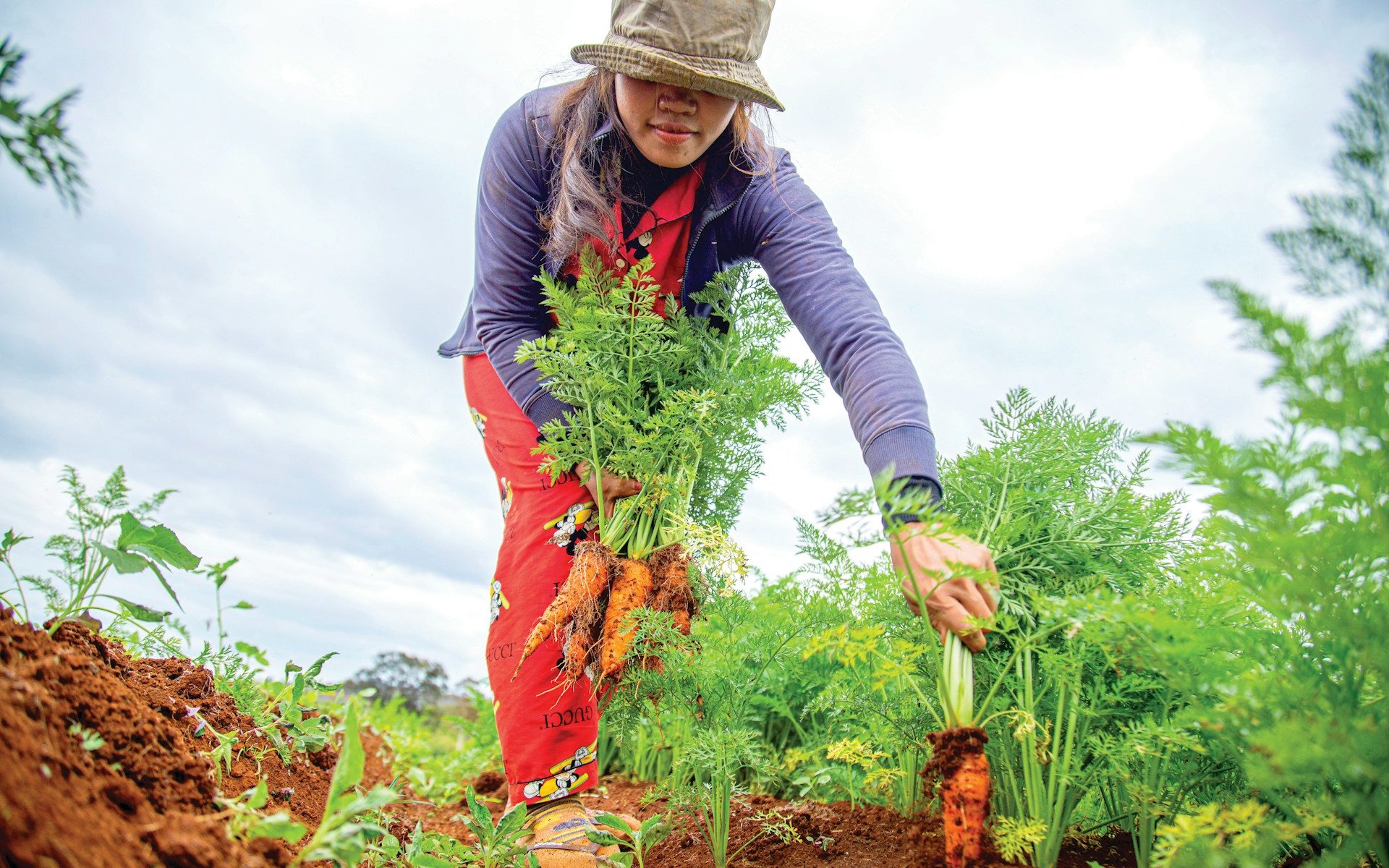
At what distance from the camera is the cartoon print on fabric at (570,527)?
244 cm

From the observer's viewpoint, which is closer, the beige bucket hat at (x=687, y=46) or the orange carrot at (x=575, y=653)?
the beige bucket hat at (x=687, y=46)

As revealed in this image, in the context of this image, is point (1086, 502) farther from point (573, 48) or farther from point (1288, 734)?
point (573, 48)

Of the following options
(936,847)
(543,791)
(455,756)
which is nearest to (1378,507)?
(936,847)

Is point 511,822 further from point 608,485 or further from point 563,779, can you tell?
point 608,485

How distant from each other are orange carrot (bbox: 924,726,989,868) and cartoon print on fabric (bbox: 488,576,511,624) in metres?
1.24

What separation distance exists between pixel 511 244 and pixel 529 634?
3.48 ft

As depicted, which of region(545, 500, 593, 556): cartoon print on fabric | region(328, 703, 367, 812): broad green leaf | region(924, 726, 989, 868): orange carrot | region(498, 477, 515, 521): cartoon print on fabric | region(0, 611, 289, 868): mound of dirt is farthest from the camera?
region(498, 477, 515, 521): cartoon print on fabric

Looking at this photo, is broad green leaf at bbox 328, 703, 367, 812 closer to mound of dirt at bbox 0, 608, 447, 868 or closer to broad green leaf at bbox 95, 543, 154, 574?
mound of dirt at bbox 0, 608, 447, 868

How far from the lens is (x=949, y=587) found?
172 centimetres

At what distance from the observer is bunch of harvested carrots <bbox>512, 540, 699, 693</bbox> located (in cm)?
220

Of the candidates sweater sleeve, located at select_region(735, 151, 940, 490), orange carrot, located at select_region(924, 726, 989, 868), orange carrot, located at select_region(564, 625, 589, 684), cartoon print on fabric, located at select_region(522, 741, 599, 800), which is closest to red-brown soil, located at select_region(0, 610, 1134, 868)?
orange carrot, located at select_region(924, 726, 989, 868)

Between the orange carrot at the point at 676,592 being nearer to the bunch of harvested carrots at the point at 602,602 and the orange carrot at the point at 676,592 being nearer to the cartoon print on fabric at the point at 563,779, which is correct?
the bunch of harvested carrots at the point at 602,602

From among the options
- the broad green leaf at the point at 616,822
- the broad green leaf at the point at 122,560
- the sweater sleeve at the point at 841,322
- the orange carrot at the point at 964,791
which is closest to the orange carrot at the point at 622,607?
the broad green leaf at the point at 616,822

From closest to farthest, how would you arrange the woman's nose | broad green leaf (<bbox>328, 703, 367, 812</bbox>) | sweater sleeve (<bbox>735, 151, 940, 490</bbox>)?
broad green leaf (<bbox>328, 703, 367, 812</bbox>), sweater sleeve (<bbox>735, 151, 940, 490</bbox>), the woman's nose
